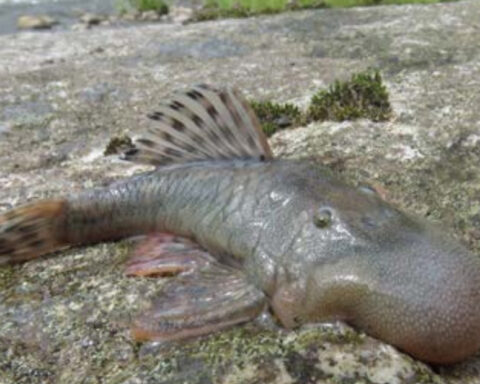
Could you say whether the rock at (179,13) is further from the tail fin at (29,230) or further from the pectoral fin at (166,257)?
the pectoral fin at (166,257)

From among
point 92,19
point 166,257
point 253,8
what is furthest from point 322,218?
point 92,19

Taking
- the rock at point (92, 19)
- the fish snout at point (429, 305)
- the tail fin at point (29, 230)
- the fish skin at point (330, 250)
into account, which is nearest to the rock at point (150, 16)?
the rock at point (92, 19)

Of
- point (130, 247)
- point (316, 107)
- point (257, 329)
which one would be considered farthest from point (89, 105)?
point (257, 329)

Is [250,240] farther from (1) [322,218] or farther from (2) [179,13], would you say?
(2) [179,13]

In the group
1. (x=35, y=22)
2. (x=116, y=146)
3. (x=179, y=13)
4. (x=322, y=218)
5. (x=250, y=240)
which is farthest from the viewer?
(x=179, y=13)

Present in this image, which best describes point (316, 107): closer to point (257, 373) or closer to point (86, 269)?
point (86, 269)

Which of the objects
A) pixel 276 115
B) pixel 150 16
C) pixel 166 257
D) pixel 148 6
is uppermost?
pixel 148 6
